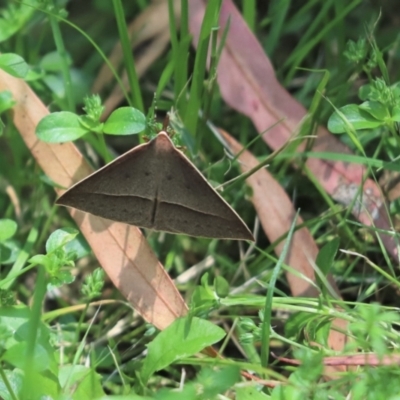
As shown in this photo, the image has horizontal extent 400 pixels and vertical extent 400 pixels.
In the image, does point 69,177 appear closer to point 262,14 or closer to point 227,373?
point 227,373

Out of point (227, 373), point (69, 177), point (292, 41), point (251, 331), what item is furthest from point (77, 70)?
A: point (227, 373)

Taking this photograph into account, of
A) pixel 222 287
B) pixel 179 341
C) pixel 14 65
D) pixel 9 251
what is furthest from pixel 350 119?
pixel 9 251

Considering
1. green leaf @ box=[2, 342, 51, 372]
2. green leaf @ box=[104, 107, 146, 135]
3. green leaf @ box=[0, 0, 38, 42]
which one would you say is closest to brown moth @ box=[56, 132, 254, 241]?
green leaf @ box=[104, 107, 146, 135]

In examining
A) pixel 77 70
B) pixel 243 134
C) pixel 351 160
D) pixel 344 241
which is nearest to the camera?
pixel 351 160

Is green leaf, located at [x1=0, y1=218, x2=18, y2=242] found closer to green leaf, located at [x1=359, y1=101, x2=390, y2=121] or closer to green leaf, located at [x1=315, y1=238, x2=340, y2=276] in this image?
green leaf, located at [x1=315, y1=238, x2=340, y2=276]

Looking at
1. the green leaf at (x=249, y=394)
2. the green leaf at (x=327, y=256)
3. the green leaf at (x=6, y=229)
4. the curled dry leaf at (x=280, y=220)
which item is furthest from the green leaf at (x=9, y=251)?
the green leaf at (x=327, y=256)
